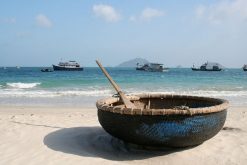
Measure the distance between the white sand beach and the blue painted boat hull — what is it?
239mm

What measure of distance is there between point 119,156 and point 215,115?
147cm

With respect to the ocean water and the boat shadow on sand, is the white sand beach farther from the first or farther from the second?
the ocean water

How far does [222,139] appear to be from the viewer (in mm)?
5523

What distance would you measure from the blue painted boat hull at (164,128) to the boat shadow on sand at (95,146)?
0.85ft

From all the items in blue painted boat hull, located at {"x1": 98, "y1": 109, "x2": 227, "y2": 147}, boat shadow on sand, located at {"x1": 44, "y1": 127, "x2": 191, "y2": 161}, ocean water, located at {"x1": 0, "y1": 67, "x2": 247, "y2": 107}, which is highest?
blue painted boat hull, located at {"x1": 98, "y1": 109, "x2": 227, "y2": 147}

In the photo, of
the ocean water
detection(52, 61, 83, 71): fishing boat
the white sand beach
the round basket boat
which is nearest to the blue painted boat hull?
the round basket boat

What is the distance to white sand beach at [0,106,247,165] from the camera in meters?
4.41

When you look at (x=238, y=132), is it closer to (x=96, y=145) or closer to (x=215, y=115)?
(x=215, y=115)

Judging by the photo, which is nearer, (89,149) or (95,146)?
(89,149)

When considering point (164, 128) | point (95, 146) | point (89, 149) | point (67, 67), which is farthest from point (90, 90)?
point (67, 67)

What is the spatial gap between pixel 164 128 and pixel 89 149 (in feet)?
4.24

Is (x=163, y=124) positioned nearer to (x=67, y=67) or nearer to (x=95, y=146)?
(x=95, y=146)

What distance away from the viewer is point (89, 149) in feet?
16.2

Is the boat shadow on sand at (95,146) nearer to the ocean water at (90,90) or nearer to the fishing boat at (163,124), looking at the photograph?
the fishing boat at (163,124)
